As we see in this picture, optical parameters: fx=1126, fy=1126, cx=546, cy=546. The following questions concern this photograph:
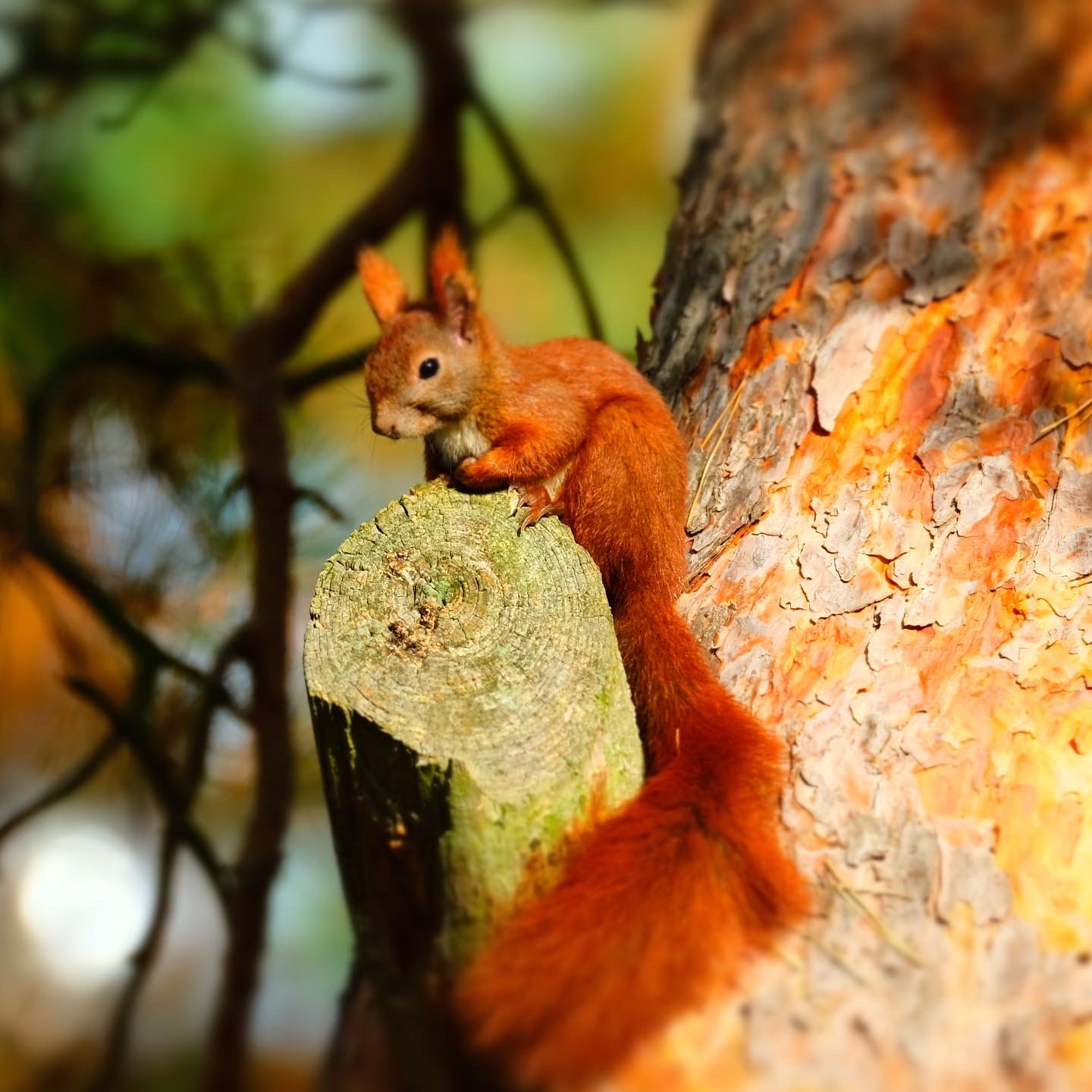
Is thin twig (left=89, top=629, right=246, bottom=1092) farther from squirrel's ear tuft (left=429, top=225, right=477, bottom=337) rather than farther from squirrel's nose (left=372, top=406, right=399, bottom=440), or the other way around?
squirrel's ear tuft (left=429, top=225, right=477, bottom=337)

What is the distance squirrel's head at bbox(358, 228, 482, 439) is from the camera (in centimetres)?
202

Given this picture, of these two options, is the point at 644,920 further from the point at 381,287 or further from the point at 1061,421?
the point at 381,287

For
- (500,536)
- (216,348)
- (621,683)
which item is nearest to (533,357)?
(500,536)

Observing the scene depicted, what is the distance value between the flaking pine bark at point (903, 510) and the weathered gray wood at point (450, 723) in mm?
259

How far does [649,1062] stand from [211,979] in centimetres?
358

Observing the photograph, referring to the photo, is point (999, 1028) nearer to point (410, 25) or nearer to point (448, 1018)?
point (448, 1018)

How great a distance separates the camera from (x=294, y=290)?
285 cm

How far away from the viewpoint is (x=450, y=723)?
4.17ft

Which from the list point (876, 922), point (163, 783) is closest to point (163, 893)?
point (163, 783)

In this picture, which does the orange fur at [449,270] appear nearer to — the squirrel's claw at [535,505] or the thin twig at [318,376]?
the squirrel's claw at [535,505]

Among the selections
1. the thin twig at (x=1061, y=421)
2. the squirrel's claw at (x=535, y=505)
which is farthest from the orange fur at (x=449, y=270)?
the thin twig at (x=1061, y=421)

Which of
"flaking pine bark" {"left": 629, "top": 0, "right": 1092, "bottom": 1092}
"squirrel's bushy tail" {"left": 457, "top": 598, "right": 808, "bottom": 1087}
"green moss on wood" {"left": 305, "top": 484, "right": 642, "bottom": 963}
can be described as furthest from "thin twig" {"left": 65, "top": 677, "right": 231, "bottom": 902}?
"squirrel's bushy tail" {"left": 457, "top": 598, "right": 808, "bottom": 1087}

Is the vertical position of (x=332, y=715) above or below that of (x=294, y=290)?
below

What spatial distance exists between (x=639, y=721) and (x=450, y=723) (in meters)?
0.36
